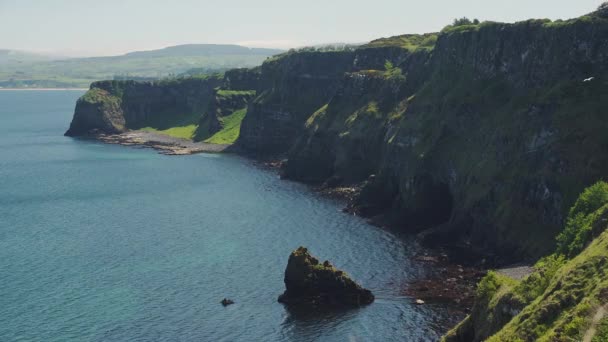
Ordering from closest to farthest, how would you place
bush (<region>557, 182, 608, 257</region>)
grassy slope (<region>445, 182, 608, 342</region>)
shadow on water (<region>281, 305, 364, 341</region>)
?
grassy slope (<region>445, 182, 608, 342</region>) < bush (<region>557, 182, 608, 257</region>) < shadow on water (<region>281, 305, 364, 341</region>)

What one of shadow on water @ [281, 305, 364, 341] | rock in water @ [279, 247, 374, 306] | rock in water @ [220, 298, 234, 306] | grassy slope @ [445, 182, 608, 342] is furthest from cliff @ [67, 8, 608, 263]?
rock in water @ [220, 298, 234, 306]

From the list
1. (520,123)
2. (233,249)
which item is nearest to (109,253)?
(233,249)

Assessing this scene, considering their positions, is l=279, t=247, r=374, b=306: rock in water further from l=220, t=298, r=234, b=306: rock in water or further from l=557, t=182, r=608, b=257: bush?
l=557, t=182, r=608, b=257: bush

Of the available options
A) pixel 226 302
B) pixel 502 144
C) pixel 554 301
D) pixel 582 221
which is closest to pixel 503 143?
pixel 502 144

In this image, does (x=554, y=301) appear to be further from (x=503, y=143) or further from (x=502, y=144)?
(x=502, y=144)

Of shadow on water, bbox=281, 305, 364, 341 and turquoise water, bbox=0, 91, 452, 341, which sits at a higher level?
shadow on water, bbox=281, 305, 364, 341

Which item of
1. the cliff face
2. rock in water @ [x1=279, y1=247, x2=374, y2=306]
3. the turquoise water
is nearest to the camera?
the turquoise water

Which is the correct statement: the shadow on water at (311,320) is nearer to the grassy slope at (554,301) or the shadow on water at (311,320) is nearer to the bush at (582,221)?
the grassy slope at (554,301)
